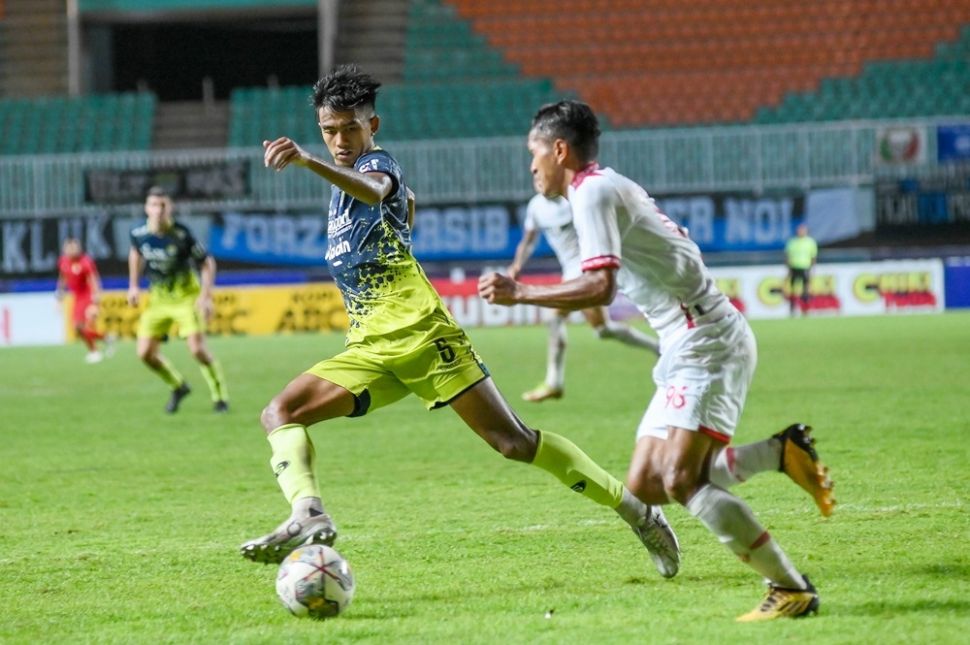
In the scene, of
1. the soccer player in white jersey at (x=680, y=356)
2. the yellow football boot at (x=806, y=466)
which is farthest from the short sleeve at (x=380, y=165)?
the yellow football boot at (x=806, y=466)

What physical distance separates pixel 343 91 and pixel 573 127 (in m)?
1.24

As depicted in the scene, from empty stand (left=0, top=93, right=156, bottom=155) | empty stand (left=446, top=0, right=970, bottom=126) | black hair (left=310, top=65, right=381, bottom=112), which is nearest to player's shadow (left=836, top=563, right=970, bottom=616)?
black hair (left=310, top=65, right=381, bottom=112)

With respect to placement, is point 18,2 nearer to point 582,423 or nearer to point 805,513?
point 582,423

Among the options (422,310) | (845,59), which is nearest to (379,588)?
(422,310)

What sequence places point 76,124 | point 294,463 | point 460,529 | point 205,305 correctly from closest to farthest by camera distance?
point 294,463 → point 460,529 → point 205,305 → point 76,124

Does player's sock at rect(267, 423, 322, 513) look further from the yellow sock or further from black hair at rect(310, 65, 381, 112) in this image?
black hair at rect(310, 65, 381, 112)

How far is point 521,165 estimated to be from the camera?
93.6 feet

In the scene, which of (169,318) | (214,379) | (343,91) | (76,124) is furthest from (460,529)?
(76,124)

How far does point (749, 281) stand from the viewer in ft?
92.4

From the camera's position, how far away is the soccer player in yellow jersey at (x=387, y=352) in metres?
6.14

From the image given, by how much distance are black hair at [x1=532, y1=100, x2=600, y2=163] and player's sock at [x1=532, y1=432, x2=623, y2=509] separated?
1.44 meters

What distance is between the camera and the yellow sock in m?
5.81

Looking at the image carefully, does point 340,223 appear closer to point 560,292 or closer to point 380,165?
point 380,165

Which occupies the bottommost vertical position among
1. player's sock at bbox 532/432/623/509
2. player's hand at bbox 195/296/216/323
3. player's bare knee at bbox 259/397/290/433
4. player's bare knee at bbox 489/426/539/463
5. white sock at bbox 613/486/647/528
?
white sock at bbox 613/486/647/528
